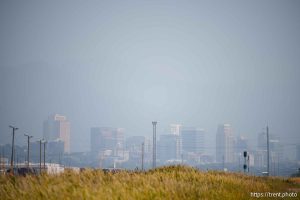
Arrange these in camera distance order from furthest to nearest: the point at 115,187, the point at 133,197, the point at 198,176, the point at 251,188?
the point at 198,176 → the point at 251,188 → the point at 115,187 → the point at 133,197

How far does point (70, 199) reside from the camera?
1359cm

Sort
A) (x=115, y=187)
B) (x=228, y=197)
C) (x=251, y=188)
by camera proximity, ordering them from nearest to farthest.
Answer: (x=115, y=187)
(x=228, y=197)
(x=251, y=188)

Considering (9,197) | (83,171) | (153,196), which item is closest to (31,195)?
(9,197)

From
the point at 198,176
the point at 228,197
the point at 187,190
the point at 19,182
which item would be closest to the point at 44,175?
the point at 19,182

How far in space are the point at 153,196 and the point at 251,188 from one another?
9.86 metres

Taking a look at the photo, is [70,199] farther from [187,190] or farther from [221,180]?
[221,180]

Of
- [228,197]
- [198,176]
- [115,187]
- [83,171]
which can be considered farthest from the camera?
[198,176]

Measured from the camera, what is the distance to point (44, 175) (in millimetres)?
18438

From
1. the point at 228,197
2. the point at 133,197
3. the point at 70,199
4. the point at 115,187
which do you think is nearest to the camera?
the point at 70,199

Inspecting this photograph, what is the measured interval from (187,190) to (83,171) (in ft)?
19.6

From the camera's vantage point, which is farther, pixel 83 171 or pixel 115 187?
pixel 83 171

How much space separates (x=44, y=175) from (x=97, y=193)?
16.3 ft

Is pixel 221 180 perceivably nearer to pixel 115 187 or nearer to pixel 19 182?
pixel 115 187

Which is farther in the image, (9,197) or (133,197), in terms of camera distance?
(133,197)
